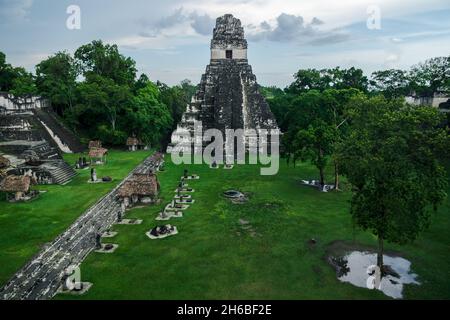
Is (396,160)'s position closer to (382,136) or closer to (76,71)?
(382,136)

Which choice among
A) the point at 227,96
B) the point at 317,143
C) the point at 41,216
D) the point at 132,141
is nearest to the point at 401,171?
the point at 317,143

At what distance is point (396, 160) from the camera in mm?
12547

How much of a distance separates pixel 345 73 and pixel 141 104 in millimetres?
25653

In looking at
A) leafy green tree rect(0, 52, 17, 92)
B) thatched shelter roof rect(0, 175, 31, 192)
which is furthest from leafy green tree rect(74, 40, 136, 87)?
thatched shelter roof rect(0, 175, 31, 192)

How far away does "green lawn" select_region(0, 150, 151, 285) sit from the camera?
1597 centimetres

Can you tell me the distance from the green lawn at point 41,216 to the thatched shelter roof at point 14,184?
86cm

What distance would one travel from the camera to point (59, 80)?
44438 mm

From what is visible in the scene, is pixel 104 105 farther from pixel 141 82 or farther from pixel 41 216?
pixel 41 216

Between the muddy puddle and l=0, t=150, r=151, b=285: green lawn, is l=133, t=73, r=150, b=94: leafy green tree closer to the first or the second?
l=0, t=150, r=151, b=285: green lawn

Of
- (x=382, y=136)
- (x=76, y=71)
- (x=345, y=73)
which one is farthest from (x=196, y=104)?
(x=382, y=136)

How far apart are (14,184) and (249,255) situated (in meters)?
15.6

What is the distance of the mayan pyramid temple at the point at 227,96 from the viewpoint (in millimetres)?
38562

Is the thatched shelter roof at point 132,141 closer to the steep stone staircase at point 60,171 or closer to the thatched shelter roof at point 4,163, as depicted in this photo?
the steep stone staircase at point 60,171

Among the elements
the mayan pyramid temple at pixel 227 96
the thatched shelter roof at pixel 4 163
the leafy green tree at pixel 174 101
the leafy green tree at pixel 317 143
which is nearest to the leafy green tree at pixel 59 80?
the leafy green tree at pixel 174 101
